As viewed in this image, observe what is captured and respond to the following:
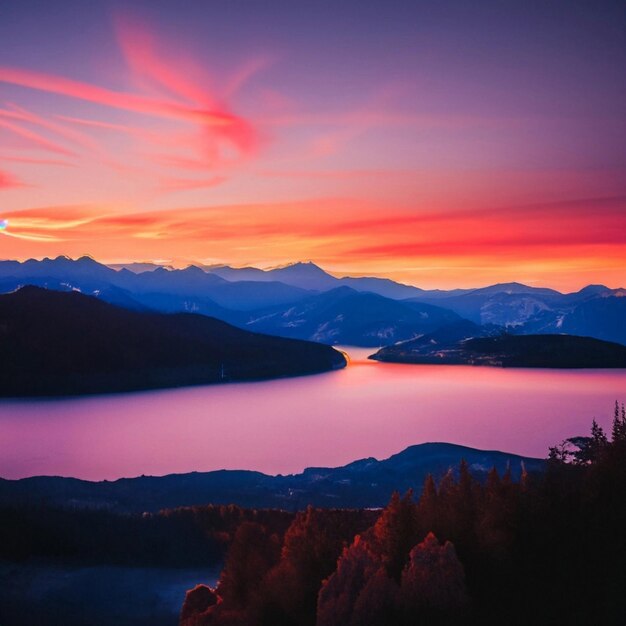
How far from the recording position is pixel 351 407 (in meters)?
98.0

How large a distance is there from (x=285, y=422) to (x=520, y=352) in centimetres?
8695

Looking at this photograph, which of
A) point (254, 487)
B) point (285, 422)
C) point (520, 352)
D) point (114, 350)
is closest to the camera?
point (254, 487)

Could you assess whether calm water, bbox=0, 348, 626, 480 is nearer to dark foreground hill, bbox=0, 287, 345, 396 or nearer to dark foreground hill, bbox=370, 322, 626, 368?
dark foreground hill, bbox=0, 287, 345, 396

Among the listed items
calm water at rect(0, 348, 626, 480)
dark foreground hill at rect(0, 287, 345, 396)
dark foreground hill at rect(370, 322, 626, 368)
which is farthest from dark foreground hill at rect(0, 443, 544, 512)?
dark foreground hill at rect(370, 322, 626, 368)

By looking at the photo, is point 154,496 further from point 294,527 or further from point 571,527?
Answer: point 571,527

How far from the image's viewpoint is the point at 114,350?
124375mm

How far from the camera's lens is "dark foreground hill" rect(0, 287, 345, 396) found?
114 m

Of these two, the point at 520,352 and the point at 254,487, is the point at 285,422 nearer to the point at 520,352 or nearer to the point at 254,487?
the point at 254,487

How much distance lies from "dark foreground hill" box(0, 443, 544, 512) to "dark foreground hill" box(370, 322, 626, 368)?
312 feet

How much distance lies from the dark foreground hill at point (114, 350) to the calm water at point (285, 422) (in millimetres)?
8393

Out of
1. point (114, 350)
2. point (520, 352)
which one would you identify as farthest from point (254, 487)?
point (520, 352)

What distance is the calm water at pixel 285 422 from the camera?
64.8m

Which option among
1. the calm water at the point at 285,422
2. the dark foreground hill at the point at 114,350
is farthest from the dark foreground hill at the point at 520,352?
the dark foreground hill at the point at 114,350

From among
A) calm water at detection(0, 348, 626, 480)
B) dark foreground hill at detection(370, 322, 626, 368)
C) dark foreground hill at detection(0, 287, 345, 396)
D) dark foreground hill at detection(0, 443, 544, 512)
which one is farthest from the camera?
dark foreground hill at detection(370, 322, 626, 368)
